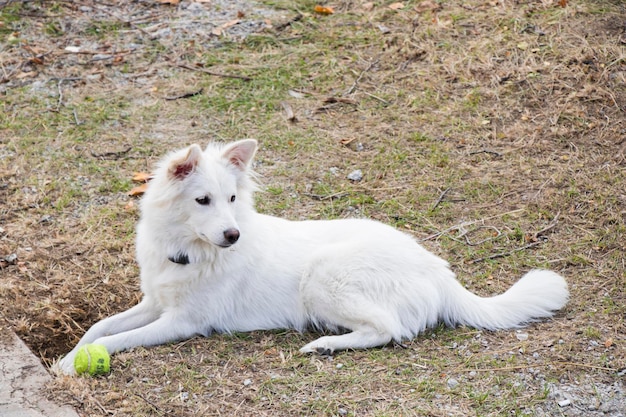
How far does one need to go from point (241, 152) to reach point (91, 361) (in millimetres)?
1475

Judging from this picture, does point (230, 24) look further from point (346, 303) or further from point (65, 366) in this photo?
point (65, 366)

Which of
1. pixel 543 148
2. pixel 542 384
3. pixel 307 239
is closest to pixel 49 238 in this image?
pixel 307 239

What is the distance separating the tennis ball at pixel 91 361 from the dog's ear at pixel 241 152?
52.8 inches

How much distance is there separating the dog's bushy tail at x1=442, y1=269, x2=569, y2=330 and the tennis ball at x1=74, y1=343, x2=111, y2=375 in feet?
6.62

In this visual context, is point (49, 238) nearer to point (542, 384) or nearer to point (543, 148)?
point (542, 384)

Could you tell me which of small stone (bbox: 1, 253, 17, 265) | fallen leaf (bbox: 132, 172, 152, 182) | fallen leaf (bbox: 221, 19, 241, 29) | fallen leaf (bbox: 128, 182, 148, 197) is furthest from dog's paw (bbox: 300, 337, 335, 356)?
fallen leaf (bbox: 221, 19, 241, 29)

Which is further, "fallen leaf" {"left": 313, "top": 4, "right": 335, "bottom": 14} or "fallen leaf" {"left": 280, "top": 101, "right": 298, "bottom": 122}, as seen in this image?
"fallen leaf" {"left": 313, "top": 4, "right": 335, "bottom": 14}

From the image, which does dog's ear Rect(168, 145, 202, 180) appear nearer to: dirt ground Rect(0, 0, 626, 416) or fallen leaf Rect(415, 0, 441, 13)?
dirt ground Rect(0, 0, 626, 416)

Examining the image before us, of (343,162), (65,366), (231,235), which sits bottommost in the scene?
(65,366)

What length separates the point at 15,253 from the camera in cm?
A: 565

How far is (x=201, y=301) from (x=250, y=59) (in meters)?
4.07

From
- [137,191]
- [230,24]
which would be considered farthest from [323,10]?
[137,191]

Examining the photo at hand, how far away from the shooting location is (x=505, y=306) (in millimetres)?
4918

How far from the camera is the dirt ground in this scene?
4352mm
